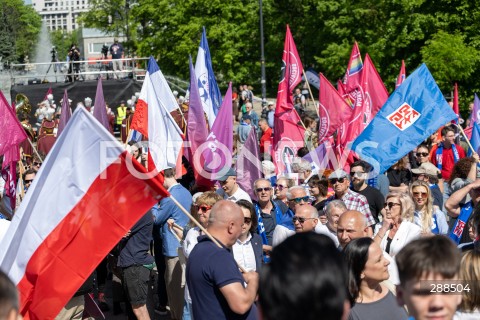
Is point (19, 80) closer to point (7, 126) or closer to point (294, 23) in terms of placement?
point (294, 23)

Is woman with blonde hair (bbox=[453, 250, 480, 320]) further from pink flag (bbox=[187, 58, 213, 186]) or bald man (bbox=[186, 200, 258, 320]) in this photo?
pink flag (bbox=[187, 58, 213, 186])

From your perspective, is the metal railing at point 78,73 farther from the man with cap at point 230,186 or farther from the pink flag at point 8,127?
the man with cap at point 230,186

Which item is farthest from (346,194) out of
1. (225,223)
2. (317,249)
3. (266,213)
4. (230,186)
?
(317,249)

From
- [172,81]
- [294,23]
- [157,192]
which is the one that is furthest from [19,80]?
[157,192]

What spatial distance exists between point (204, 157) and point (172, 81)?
29.6 metres

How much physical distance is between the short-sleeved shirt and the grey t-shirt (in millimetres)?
770

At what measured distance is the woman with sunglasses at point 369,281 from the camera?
463 centimetres

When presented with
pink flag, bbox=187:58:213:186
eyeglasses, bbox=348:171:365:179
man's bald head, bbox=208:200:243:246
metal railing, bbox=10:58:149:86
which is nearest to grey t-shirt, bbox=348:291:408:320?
man's bald head, bbox=208:200:243:246

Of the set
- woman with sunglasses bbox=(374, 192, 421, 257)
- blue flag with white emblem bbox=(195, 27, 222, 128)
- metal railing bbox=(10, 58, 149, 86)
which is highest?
blue flag with white emblem bbox=(195, 27, 222, 128)

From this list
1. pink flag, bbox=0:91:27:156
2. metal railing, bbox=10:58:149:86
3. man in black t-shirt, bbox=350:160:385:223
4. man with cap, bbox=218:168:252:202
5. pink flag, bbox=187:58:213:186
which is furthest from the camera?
metal railing, bbox=10:58:149:86

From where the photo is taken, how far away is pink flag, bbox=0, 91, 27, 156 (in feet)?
30.8

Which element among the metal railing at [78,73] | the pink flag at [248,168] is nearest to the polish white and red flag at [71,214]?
the pink flag at [248,168]

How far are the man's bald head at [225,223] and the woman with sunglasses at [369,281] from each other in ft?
2.57

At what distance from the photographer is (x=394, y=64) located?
30719mm
